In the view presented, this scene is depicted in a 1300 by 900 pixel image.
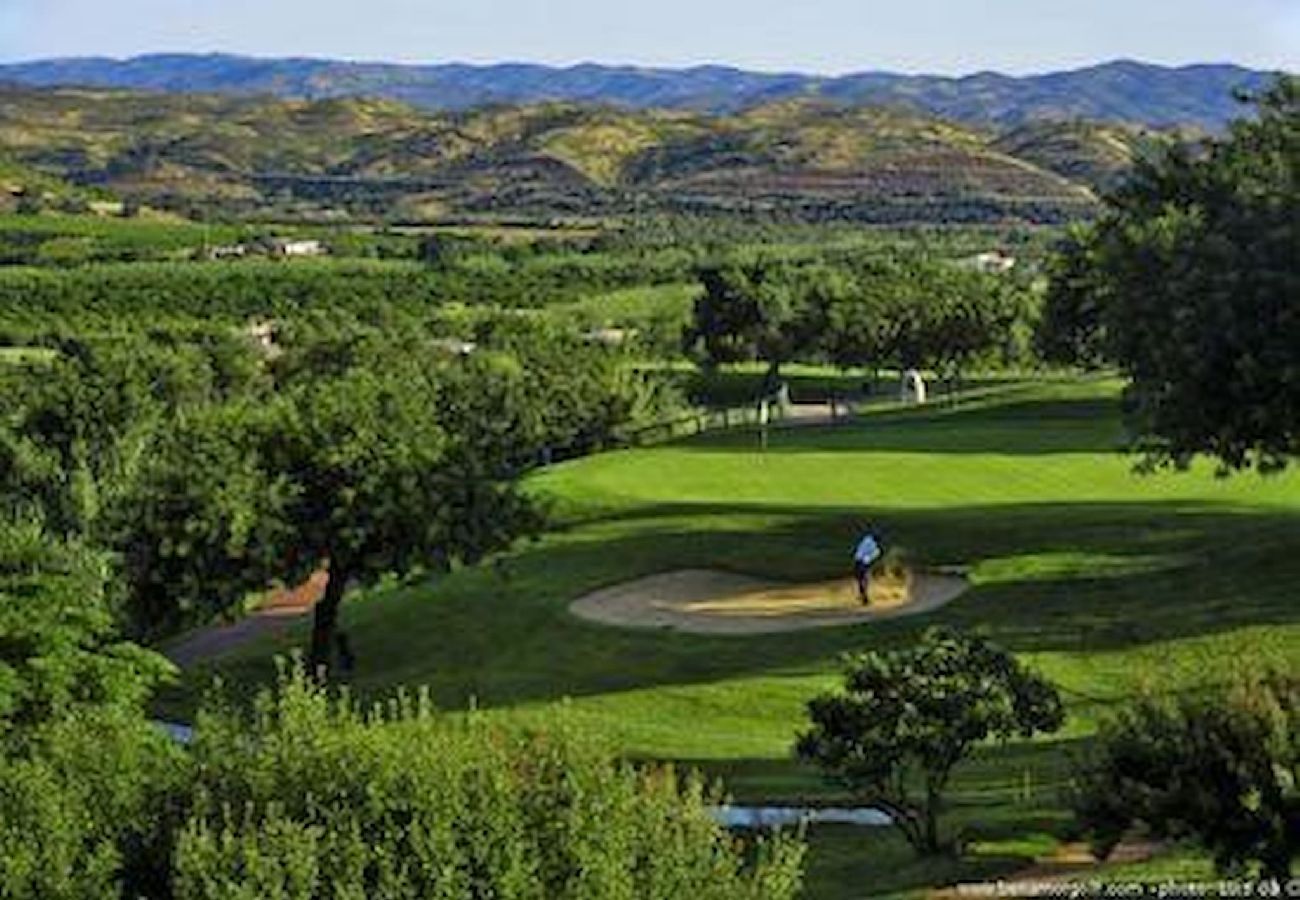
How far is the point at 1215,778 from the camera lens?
66.3 feet

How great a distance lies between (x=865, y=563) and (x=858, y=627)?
2.17 meters

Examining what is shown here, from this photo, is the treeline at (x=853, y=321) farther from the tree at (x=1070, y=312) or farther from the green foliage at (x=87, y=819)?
the green foliage at (x=87, y=819)

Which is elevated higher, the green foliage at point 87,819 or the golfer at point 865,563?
the green foliage at point 87,819

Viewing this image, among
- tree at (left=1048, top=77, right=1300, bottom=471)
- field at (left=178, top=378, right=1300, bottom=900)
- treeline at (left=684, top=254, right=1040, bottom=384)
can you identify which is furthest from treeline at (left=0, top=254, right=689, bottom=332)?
tree at (left=1048, top=77, right=1300, bottom=471)

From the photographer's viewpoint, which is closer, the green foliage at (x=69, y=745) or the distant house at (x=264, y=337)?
the green foliage at (x=69, y=745)

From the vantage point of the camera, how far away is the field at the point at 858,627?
3394cm

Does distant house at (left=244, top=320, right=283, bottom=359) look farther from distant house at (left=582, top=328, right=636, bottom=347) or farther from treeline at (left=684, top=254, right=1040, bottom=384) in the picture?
treeline at (left=684, top=254, right=1040, bottom=384)

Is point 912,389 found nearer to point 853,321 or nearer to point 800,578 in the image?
point 853,321

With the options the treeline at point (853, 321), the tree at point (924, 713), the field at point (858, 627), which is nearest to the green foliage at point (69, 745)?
the field at point (858, 627)

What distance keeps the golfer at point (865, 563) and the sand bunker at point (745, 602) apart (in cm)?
21

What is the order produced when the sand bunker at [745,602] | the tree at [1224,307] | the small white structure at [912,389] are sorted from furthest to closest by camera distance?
1. the small white structure at [912,389]
2. the sand bunker at [745,602]
3. the tree at [1224,307]

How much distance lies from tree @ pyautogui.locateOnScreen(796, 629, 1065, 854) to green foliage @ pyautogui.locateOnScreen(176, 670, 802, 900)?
787 centimetres

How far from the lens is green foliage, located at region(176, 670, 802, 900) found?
52.2ft

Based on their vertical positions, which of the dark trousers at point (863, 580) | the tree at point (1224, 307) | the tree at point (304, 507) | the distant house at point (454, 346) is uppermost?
the tree at point (1224, 307)
